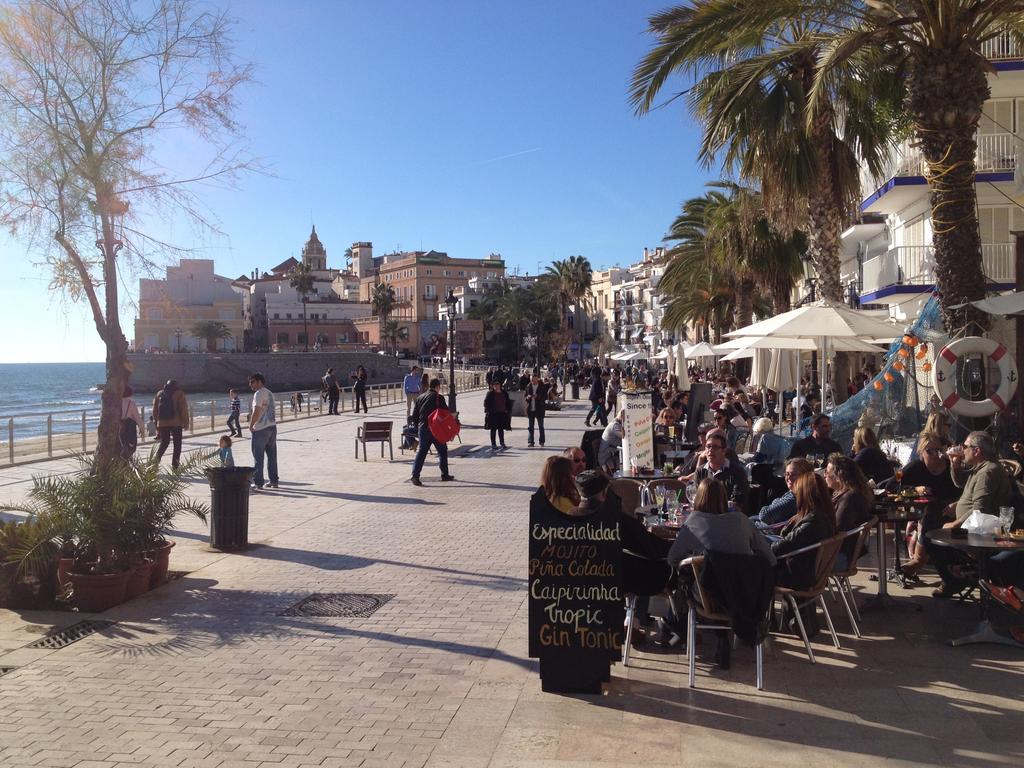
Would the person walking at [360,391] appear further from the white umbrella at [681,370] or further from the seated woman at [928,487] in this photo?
the seated woman at [928,487]

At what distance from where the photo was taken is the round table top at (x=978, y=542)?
5.91m

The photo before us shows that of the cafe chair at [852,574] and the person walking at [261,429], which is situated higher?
the person walking at [261,429]

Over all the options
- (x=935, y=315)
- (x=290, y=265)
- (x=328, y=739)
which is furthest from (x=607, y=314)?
(x=328, y=739)

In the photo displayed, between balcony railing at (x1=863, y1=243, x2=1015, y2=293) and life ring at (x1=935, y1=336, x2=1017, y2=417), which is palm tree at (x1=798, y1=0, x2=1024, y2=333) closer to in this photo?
life ring at (x1=935, y1=336, x2=1017, y2=417)

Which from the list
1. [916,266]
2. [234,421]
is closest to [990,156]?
[916,266]

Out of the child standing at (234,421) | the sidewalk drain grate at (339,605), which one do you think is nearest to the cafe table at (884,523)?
the sidewalk drain grate at (339,605)

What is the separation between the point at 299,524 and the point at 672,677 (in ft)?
21.0

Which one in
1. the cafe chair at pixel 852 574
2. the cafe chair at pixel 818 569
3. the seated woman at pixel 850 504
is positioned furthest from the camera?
the seated woman at pixel 850 504

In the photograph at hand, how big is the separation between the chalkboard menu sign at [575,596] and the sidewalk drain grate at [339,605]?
7.17 ft

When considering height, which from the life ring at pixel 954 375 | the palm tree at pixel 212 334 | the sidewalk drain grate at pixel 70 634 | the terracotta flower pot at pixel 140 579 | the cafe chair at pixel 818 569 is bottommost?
the sidewalk drain grate at pixel 70 634

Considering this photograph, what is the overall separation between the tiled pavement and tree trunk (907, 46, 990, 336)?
4322 mm

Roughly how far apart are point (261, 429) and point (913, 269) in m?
16.6

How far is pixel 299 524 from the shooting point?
1098 cm

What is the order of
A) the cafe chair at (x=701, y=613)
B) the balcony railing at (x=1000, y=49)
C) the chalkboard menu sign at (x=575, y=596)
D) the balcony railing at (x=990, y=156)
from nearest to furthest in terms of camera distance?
the chalkboard menu sign at (x=575, y=596), the cafe chair at (x=701, y=613), the balcony railing at (x=1000, y=49), the balcony railing at (x=990, y=156)
